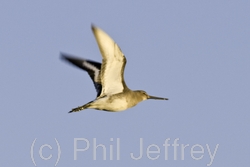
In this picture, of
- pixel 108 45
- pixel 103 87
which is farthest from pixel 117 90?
pixel 108 45

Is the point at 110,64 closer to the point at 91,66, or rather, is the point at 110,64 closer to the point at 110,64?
the point at 110,64

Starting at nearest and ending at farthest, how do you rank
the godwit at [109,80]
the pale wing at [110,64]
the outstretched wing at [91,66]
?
the pale wing at [110,64] < the godwit at [109,80] < the outstretched wing at [91,66]

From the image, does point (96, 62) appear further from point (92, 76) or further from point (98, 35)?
point (98, 35)

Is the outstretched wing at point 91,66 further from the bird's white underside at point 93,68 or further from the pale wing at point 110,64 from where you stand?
the pale wing at point 110,64

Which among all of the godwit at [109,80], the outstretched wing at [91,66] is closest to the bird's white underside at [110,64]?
the godwit at [109,80]

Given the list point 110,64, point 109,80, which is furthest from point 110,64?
point 109,80

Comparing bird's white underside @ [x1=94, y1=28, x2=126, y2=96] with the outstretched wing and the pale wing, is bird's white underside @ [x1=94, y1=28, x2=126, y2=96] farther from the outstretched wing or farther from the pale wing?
the outstretched wing

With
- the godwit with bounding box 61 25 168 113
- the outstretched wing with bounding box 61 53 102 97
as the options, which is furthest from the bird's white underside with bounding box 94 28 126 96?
the outstretched wing with bounding box 61 53 102 97
